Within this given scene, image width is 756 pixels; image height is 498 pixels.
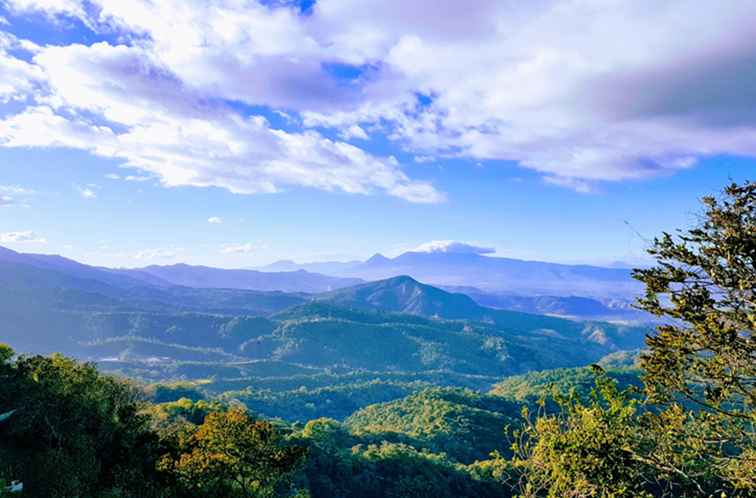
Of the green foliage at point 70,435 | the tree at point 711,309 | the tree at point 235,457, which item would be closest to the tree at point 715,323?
the tree at point 711,309

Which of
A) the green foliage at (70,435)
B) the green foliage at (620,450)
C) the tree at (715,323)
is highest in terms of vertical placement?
the tree at (715,323)

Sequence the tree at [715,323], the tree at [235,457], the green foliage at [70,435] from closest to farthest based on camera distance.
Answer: the tree at [715,323]
the tree at [235,457]
the green foliage at [70,435]

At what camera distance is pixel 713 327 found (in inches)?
516

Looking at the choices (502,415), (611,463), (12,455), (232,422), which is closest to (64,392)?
(12,455)

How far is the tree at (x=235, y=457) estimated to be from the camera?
80.8 ft

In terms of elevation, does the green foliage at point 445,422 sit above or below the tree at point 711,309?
below

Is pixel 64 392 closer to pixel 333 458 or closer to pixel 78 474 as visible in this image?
pixel 78 474

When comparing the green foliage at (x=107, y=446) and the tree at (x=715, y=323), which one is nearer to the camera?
the tree at (x=715, y=323)

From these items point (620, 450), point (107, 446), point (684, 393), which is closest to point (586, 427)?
point (620, 450)

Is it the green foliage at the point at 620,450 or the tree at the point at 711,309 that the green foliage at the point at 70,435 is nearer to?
the green foliage at the point at 620,450

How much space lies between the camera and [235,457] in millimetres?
24797

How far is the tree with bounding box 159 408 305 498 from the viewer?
24.6 metres

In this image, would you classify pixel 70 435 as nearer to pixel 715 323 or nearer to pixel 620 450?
pixel 620 450

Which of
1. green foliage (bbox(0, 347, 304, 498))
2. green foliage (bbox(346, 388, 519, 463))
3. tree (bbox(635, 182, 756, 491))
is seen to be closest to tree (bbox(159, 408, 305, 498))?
green foliage (bbox(0, 347, 304, 498))
